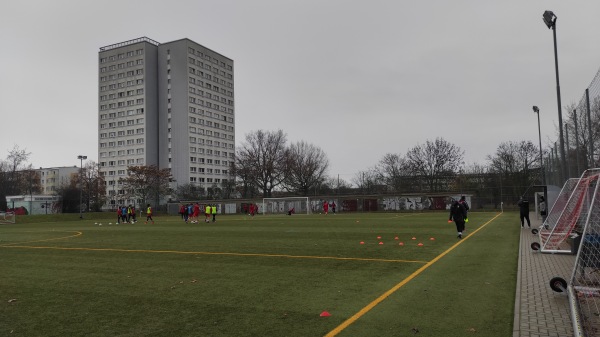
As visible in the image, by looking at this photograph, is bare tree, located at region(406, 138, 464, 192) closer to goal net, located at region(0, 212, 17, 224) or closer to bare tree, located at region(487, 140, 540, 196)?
bare tree, located at region(487, 140, 540, 196)

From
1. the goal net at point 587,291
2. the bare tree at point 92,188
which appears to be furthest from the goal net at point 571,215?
the bare tree at point 92,188

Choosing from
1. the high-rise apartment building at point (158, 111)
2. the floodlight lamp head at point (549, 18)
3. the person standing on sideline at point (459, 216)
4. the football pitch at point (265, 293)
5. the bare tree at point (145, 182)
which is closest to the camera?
the football pitch at point (265, 293)

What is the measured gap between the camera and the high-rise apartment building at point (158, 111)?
109m

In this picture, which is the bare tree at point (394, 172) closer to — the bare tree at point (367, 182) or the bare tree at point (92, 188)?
the bare tree at point (367, 182)

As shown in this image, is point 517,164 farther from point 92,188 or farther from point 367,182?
point 92,188

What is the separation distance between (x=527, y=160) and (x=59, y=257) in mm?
66541

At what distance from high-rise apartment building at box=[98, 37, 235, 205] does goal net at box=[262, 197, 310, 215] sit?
46.0m

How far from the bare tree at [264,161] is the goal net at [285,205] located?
1940 centimetres

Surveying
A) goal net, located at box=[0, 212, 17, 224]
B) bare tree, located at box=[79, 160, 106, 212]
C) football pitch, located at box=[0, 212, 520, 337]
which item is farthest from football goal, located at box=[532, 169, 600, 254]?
bare tree, located at box=[79, 160, 106, 212]

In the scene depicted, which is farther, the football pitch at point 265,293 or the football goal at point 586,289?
the football pitch at point 265,293

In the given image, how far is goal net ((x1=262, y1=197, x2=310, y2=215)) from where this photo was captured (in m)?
61.2

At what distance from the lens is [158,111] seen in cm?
11338

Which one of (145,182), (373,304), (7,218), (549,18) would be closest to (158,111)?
(145,182)

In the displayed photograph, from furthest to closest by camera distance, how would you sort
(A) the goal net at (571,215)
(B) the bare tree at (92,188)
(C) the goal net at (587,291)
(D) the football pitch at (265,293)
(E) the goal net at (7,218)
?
(B) the bare tree at (92,188) < (E) the goal net at (7,218) < (A) the goal net at (571,215) < (D) the football pitch at (265,293) < (C) the goal net at (587,291)
